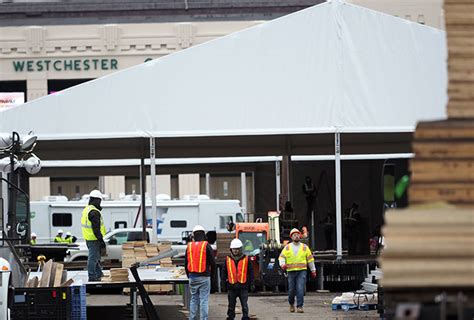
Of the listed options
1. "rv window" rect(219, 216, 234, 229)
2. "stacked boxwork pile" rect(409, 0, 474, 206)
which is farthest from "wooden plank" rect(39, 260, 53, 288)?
"rv window" rect(219, 216, 234, 229)

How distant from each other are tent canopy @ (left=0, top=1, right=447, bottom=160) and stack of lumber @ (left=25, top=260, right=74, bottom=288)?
1040 centimetres

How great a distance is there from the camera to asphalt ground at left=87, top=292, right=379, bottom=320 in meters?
23.9

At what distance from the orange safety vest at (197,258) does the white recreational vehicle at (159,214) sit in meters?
24.6

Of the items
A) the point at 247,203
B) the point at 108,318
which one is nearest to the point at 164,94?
the point at 108,318

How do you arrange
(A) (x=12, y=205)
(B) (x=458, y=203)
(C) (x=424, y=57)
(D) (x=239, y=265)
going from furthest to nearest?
(C) (x=424, y=57) < (D) (x=239, y=265) < (A) (x=12, y=205) < (B) (x=458, y=203)

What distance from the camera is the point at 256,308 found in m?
26.3

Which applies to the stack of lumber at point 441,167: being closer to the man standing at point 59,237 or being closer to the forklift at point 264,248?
the forklift at point 264,248

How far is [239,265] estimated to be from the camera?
2206cm

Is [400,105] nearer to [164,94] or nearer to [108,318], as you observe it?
[164,94]

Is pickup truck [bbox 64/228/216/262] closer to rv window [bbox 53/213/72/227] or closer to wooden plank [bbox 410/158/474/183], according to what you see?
rv window [bbox 53/213/72/227]

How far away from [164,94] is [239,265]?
8.97 metres

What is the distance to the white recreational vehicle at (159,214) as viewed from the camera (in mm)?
45719

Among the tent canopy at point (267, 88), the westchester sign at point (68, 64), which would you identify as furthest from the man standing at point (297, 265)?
the westchester sign at point (68, 64)

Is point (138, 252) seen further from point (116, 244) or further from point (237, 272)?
point (116, 244)
